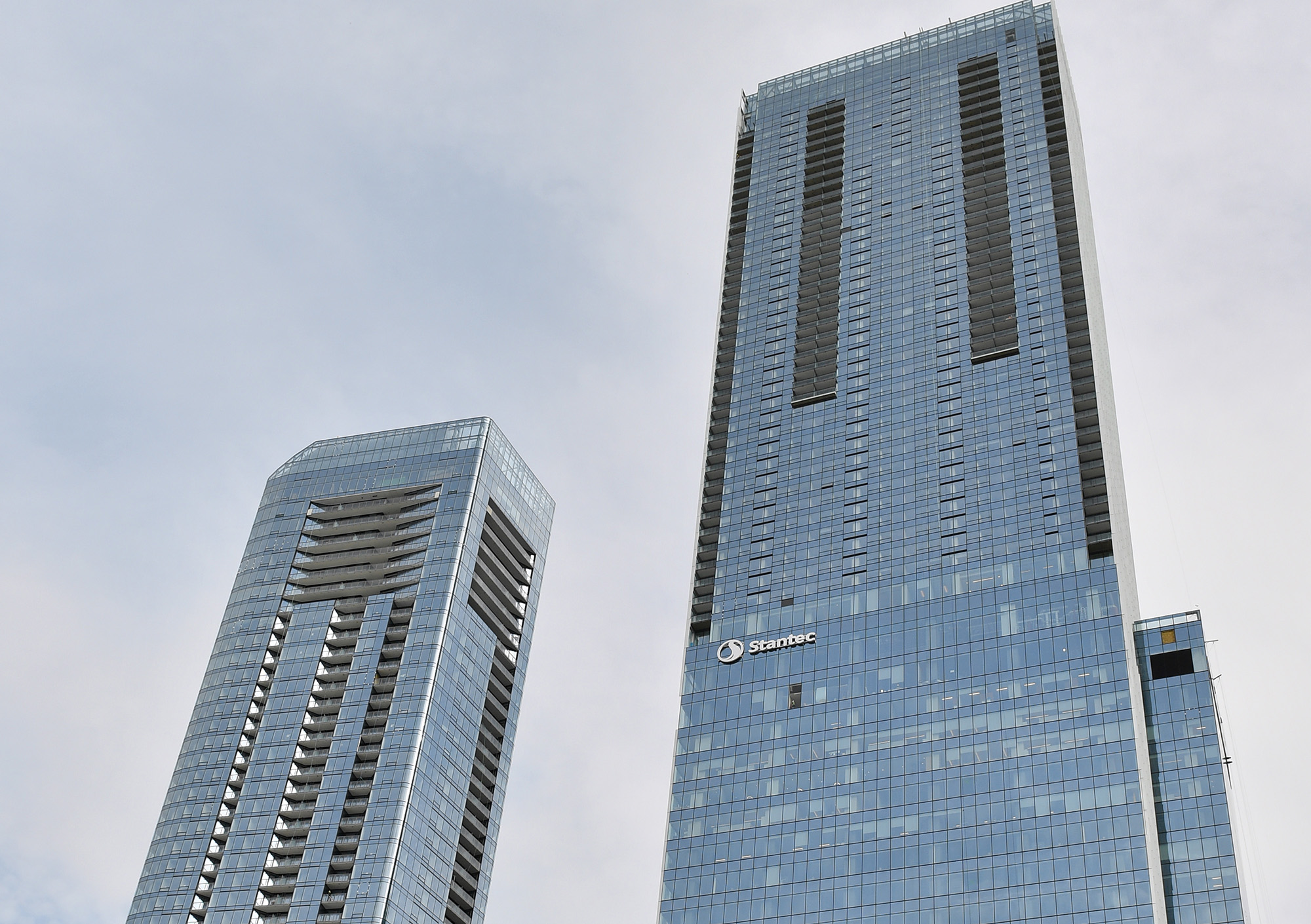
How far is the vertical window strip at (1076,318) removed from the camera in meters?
154

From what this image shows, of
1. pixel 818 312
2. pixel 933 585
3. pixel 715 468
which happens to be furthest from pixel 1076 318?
Result: pixel 715 468

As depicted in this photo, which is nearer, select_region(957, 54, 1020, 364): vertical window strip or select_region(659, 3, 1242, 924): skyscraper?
select_region(659, 3, 1242, 924): skyscraper

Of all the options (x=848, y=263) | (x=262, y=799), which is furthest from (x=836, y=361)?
(x=262, y=799)

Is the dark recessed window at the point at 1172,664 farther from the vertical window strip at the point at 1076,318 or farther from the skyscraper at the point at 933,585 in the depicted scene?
the vertical window strip at the point at 1076,318

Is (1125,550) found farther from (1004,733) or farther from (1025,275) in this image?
(1025,275)

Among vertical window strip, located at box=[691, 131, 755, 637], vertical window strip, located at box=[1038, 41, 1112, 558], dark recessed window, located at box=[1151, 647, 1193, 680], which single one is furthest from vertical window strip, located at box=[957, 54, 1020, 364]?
dark recessed window, located at box=[1151, 647, 1193, 680]

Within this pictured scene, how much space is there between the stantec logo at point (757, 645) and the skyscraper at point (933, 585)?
1.03 ft

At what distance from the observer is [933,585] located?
514 feet

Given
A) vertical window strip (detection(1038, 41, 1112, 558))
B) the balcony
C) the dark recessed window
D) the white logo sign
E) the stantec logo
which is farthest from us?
the balcony

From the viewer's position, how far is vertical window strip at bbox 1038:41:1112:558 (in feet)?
504

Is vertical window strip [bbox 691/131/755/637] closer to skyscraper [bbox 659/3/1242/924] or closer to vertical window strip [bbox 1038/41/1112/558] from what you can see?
skyscraper [bbox 659/3/1242/924]

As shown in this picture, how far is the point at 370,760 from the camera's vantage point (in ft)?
653

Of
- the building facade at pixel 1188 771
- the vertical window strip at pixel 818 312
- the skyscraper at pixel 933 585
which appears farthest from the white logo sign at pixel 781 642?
the building facade at pixel 1188 771

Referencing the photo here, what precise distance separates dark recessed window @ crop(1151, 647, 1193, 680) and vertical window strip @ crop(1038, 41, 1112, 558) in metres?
11.8
